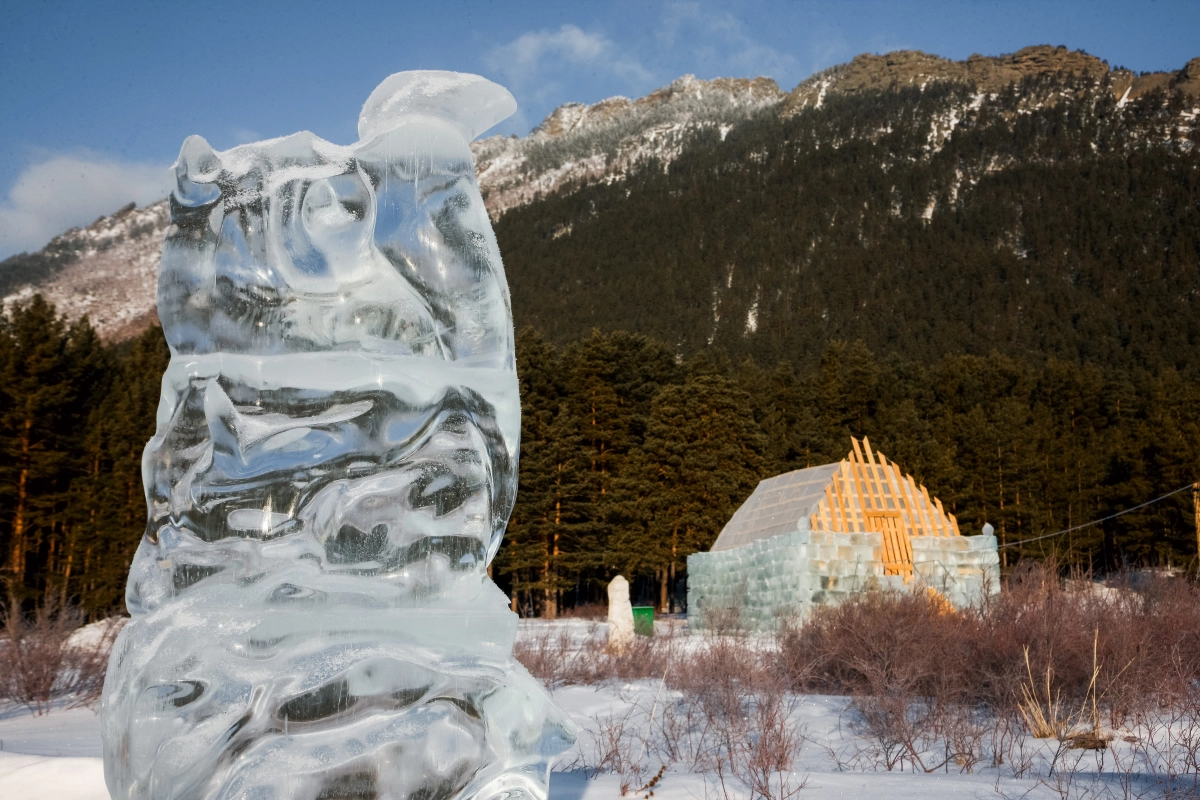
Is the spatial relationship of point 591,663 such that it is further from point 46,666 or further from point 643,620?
point 643,620

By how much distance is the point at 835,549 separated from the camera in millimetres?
15688

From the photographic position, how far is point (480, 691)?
282 cm

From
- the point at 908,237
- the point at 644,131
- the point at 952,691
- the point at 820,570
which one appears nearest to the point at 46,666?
the point at 952,691

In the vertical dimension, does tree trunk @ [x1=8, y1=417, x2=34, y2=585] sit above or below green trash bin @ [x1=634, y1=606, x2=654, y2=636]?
above

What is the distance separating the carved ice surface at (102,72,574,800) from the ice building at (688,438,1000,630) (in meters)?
12.3

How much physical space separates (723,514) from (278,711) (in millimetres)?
27589

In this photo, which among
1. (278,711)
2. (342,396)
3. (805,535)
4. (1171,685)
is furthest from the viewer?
(805,535)

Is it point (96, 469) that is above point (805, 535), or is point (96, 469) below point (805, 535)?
above

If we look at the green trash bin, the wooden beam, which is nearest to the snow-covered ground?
the green trash bin

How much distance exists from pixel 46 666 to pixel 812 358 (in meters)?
45.3

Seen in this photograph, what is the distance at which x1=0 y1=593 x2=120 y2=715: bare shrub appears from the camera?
8594mm

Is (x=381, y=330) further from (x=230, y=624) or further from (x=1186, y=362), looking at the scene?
(x=1186, y=362)

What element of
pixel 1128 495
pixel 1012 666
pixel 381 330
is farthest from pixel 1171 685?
pixel 1128 495

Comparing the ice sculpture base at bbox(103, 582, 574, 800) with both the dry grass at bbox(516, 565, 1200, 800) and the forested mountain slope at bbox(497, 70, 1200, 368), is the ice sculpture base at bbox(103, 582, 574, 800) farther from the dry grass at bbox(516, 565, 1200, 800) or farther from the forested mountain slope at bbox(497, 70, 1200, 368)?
the forested mountain slope at bbox(497, 70, 1200, 368)
